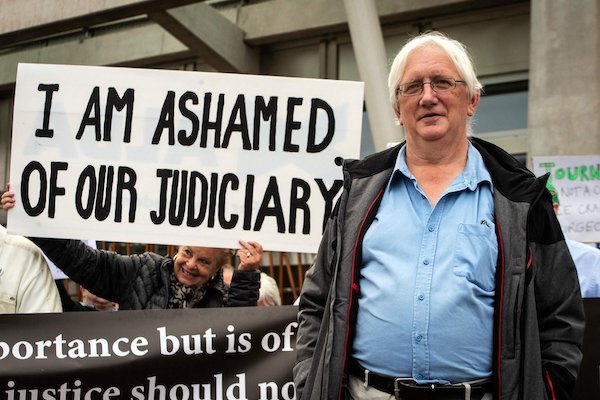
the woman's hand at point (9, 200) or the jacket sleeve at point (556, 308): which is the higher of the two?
the woman's hand at point (9, 200)

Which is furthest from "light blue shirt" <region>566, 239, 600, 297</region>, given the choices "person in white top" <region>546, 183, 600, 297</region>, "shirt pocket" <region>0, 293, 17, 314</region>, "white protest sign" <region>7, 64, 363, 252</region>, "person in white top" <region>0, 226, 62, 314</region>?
"shirt pocket" <region>0, 293, 17, 314</region>

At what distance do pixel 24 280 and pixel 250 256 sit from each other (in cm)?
90

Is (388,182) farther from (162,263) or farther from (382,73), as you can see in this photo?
(382,73)

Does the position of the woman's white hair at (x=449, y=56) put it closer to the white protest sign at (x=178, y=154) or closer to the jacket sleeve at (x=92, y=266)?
the white protest sign at (x=178, y=154)

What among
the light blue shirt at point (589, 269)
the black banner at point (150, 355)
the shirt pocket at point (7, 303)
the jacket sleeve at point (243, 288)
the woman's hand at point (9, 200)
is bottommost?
the black banner at point (150, 355)

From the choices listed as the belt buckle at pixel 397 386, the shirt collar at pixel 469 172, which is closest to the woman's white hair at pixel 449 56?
the shirt collar at pixel 469 172

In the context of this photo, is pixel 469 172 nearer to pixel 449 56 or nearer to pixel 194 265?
pixel 449 56

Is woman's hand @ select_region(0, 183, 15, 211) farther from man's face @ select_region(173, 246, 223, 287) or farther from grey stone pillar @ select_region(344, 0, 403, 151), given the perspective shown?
grey stone pillar @ select_region(344, 0, 403, 151)

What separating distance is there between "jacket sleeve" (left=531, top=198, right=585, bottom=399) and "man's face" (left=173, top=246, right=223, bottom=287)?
1.70m

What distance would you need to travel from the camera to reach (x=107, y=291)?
3.26 metres

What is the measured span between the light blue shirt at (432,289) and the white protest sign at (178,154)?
111 centimetres

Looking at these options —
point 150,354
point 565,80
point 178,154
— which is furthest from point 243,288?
point 565,80

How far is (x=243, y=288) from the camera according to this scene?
3053 millimetres

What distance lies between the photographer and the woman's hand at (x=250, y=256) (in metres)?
3.00
